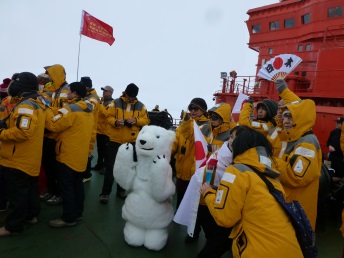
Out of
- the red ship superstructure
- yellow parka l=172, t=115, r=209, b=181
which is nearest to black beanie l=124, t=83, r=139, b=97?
yellow parka l=172, t=115, r=209, b=181

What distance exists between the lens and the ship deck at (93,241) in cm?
295

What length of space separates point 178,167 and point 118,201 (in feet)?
4.61

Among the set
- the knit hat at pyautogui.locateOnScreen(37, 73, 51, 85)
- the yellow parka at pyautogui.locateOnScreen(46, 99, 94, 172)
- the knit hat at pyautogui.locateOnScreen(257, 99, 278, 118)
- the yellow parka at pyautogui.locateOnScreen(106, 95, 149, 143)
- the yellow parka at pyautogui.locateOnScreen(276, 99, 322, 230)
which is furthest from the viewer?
the knit hat at pyautogui.locateOnScreen(37, 73, 51, 85)

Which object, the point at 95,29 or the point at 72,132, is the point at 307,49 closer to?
the point at 95,29

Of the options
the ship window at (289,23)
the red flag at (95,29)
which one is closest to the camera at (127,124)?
the red flag at (95,29)

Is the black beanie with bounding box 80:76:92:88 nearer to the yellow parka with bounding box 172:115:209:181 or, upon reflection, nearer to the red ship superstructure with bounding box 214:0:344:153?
→ the yellow parka with bounding box 172:115:209:181

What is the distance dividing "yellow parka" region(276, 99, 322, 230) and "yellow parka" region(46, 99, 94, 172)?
2.36 meters

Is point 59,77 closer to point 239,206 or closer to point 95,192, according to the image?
point 95,192

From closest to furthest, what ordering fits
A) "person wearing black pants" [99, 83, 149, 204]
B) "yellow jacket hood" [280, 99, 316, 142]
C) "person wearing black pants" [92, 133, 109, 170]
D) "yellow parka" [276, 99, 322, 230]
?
"yellow parka" [276, 99, 322, 230]
"yellow jacket hood" [280, 99, 316, 142]
"person wearing black pants" [99, 83, 149, 204]
"person wearing black pants" [92, 133, 109, 170]

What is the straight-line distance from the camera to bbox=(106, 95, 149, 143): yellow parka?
4.58m

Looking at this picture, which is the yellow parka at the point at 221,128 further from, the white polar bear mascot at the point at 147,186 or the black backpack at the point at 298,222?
the black backpack at the point at 298,222

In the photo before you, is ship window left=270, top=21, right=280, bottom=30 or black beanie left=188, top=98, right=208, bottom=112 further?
ship window left=270, top=21, right=280, bottom=30

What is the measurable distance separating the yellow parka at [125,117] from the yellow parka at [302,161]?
2.40 m

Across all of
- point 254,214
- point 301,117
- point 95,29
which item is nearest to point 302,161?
point 301,117
